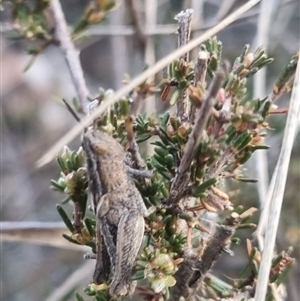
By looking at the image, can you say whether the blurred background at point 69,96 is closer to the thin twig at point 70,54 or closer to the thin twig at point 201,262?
the thin twig at point 70,54

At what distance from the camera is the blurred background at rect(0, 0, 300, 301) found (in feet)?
5.42

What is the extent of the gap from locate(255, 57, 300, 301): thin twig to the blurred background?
61 cm

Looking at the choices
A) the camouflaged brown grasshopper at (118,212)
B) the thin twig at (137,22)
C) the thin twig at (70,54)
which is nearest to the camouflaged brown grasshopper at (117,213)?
the camouflaged brown grasshopper at (118,212)

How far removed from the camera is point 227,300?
2.86 ft

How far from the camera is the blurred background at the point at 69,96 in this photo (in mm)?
1653

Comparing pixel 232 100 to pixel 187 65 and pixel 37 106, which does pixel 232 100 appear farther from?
pixel 37 106

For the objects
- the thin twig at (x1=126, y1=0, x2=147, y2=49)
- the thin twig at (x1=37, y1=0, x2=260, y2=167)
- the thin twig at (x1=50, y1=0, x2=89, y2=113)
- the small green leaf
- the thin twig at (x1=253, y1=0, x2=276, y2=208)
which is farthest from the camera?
the thin twig at (x1=126, y1=0, x2=147, y2=49)

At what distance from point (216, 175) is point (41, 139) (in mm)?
2179

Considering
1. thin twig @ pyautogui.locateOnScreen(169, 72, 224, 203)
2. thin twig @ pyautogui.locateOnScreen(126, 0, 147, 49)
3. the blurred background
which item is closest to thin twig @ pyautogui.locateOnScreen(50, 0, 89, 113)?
the blurred background

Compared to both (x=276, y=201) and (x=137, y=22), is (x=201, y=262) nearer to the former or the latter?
(x=276, y=201)

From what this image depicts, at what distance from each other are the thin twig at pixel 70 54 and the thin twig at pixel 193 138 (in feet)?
1.51

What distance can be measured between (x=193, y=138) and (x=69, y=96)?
2.46 metres

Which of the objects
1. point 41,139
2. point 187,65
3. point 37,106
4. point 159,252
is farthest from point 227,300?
point 37,106

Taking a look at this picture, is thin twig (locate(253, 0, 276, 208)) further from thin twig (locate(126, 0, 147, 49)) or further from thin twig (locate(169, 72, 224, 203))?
thin twig (locate(169, 72, 224, 203))
